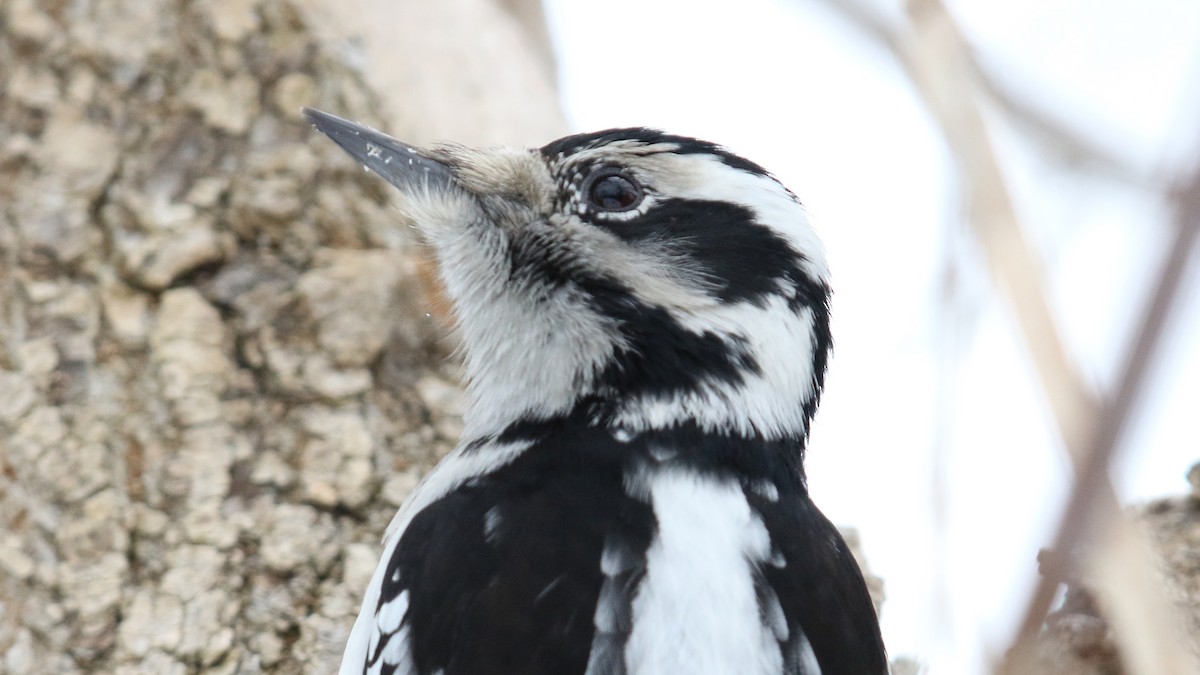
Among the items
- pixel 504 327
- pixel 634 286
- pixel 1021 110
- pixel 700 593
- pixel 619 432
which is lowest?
pixel 700 593

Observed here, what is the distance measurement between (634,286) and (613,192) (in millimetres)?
225

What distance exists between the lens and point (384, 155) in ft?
9.28

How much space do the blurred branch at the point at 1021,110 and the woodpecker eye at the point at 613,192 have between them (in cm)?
58

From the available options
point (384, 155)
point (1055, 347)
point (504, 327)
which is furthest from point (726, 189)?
point (1055, 347)

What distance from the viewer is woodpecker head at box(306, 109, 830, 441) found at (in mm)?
2436

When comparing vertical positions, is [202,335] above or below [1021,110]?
below

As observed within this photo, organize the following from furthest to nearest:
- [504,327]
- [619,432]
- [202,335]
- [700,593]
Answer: [202,335] → [504,327] → [619,432] → [700,593]

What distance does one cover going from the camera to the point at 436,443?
10.1 ft

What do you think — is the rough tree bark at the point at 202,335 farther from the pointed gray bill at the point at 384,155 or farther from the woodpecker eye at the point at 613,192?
the woodpecker eye at the point at 613,192

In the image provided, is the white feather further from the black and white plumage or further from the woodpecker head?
the woodpecker head

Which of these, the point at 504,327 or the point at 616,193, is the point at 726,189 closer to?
the point at 616,193

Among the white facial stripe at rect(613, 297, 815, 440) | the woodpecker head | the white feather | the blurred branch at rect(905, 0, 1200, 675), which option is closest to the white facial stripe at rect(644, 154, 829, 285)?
the woodpecker head

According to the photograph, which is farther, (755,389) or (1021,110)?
(1021,110)

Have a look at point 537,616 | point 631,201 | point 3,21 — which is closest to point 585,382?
point 631,201
